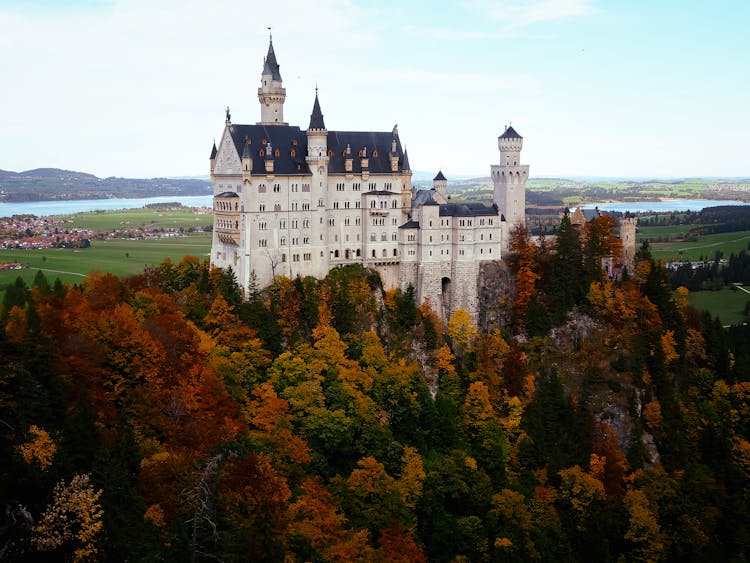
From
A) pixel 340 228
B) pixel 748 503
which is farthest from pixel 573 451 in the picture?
pixel 340 228

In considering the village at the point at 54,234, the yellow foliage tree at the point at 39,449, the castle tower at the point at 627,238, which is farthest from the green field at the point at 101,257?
the yellow foliage tree at the point at 39,449

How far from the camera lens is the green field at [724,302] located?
129 meters

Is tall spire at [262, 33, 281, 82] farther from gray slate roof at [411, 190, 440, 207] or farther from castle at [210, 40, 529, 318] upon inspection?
gray slate roof at [411, 190, 440, 207]

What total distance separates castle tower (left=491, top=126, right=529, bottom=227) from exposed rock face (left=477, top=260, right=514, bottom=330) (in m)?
8.35

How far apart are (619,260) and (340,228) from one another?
1183 inches

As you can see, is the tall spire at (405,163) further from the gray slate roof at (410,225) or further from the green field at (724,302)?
the green field at (724,302)

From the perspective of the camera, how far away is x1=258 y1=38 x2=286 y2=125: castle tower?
3250 inches

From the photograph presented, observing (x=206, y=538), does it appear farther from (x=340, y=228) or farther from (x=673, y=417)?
(x=673, y=417)

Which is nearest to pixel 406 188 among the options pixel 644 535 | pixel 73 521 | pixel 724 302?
pixel 644 535

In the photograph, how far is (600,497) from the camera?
68500mm

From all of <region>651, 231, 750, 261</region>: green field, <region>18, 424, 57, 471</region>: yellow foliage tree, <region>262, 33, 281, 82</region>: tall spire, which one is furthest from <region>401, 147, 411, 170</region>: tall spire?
<region>651, 231, 750, 261</region>: green field

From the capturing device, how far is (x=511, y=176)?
9044 cm

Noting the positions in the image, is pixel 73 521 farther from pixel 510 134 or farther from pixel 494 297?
pixel 510 134

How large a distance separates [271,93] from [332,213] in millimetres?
13406
